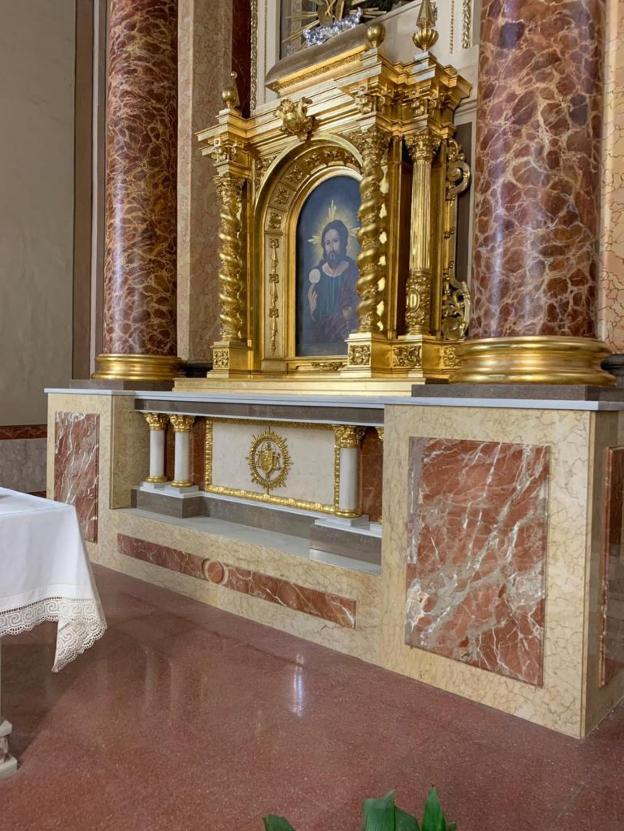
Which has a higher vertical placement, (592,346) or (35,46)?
(35,46)

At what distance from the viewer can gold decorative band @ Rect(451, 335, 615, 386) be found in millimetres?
3215

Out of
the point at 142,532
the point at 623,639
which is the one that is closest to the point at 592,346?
the point at 623,639

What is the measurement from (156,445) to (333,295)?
1.84 metres

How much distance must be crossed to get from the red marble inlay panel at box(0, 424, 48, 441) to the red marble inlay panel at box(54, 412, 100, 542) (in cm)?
253

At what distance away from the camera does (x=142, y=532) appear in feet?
16.8

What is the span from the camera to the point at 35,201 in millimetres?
8320

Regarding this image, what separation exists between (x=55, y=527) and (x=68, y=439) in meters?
3.56

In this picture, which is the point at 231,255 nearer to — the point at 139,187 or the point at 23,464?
the point at 139,187

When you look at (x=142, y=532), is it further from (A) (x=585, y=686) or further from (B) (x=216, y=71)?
(B) (x=216, y=71)

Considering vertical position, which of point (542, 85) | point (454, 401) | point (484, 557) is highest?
point (542, 85)

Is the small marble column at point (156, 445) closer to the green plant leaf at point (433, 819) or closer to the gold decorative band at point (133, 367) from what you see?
the gold decorative band at point (133, 367)

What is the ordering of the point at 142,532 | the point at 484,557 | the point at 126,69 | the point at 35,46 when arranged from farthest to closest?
the point at 35,46
the point at 126,69
the point at 142,532
the point at 484,557

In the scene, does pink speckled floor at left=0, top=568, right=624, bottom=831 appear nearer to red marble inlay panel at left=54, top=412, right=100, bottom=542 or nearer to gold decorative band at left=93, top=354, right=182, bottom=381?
red marble inlay panel at left=54, top=412, right=100, bottom=542

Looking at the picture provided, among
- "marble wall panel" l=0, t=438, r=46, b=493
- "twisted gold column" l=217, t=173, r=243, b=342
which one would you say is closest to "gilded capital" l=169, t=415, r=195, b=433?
"twisted gold column" l=217, t=173, r=243, b=342
